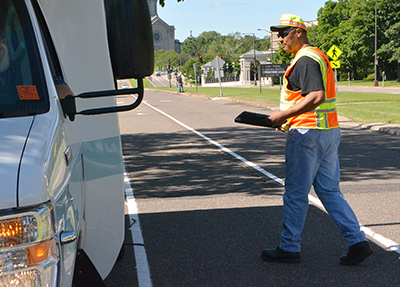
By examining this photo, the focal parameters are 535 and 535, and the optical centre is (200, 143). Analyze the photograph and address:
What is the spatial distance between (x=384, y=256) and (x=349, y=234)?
1.55 feet

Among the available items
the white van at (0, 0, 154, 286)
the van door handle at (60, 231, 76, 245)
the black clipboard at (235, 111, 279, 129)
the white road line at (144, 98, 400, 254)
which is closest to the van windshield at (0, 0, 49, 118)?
the white van at (0, 0, 154, 286)

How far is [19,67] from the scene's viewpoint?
2.59 metres

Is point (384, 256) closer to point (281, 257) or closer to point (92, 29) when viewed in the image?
point (281, 257)

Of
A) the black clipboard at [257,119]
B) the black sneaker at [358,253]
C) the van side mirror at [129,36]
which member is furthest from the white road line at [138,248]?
the van side mirror at [129,36]

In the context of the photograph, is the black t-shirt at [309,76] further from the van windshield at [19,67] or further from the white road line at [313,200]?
the van windshield at [19,67]

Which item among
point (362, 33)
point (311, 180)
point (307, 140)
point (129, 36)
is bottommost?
point (311, 180)

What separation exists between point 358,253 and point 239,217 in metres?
1.92

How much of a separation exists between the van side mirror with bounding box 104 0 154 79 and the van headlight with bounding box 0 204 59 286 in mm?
1059

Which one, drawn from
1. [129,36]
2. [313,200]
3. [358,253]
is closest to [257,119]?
[358,253]

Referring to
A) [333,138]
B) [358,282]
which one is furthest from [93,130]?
[358,282]

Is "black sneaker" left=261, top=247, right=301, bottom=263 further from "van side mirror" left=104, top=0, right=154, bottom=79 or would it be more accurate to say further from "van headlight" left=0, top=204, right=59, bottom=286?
"van headlight" left=0, top=204, right=59, bottom=286

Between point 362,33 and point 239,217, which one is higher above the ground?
point 362,33

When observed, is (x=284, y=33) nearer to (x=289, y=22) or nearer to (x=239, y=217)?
(x=289, y=22)

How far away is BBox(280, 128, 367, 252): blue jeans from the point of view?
4309mm
